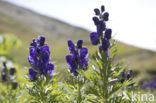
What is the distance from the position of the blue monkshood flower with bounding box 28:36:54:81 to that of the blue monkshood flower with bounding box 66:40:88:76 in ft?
0.94

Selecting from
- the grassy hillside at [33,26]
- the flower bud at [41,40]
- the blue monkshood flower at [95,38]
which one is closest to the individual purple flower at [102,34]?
the blue monkshood flower at [95,38]

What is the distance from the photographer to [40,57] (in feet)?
9.07

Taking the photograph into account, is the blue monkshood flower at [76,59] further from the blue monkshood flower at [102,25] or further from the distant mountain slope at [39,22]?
the distant mountain slope at [39,22]

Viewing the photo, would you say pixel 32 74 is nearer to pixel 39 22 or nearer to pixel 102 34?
pixel 102 34

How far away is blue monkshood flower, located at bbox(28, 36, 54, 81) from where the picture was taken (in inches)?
109

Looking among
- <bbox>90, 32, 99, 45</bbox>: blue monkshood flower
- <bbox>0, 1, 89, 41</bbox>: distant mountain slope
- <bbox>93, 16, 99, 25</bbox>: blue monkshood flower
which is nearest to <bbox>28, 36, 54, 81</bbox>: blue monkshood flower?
<bbox>90, 32, 99, 45</bbox>: blue monkshood flower

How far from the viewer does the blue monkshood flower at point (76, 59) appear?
2.94 metres

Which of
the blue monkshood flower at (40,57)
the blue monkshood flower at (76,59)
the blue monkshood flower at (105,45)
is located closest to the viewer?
the blue monkshood flower at (105,45)

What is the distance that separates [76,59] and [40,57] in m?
0.50

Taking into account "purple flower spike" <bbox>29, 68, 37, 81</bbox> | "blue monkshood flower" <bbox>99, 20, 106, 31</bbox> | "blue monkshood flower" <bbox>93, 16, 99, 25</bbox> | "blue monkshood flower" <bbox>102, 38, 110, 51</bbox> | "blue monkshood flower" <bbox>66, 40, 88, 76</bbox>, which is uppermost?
"blue monkshood flower" <bbox>93, 16, 99, 25</bbox>

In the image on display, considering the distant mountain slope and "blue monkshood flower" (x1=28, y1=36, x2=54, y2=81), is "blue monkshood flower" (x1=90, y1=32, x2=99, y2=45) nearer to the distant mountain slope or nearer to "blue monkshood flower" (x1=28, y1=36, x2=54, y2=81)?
"blue monkshood flower" (x1=28, y1=36, x2=54, y2=81)

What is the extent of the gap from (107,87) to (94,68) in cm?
27

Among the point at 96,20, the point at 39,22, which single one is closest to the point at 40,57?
the point at 96,20

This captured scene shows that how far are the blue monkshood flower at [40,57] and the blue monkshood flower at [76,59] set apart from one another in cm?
29
